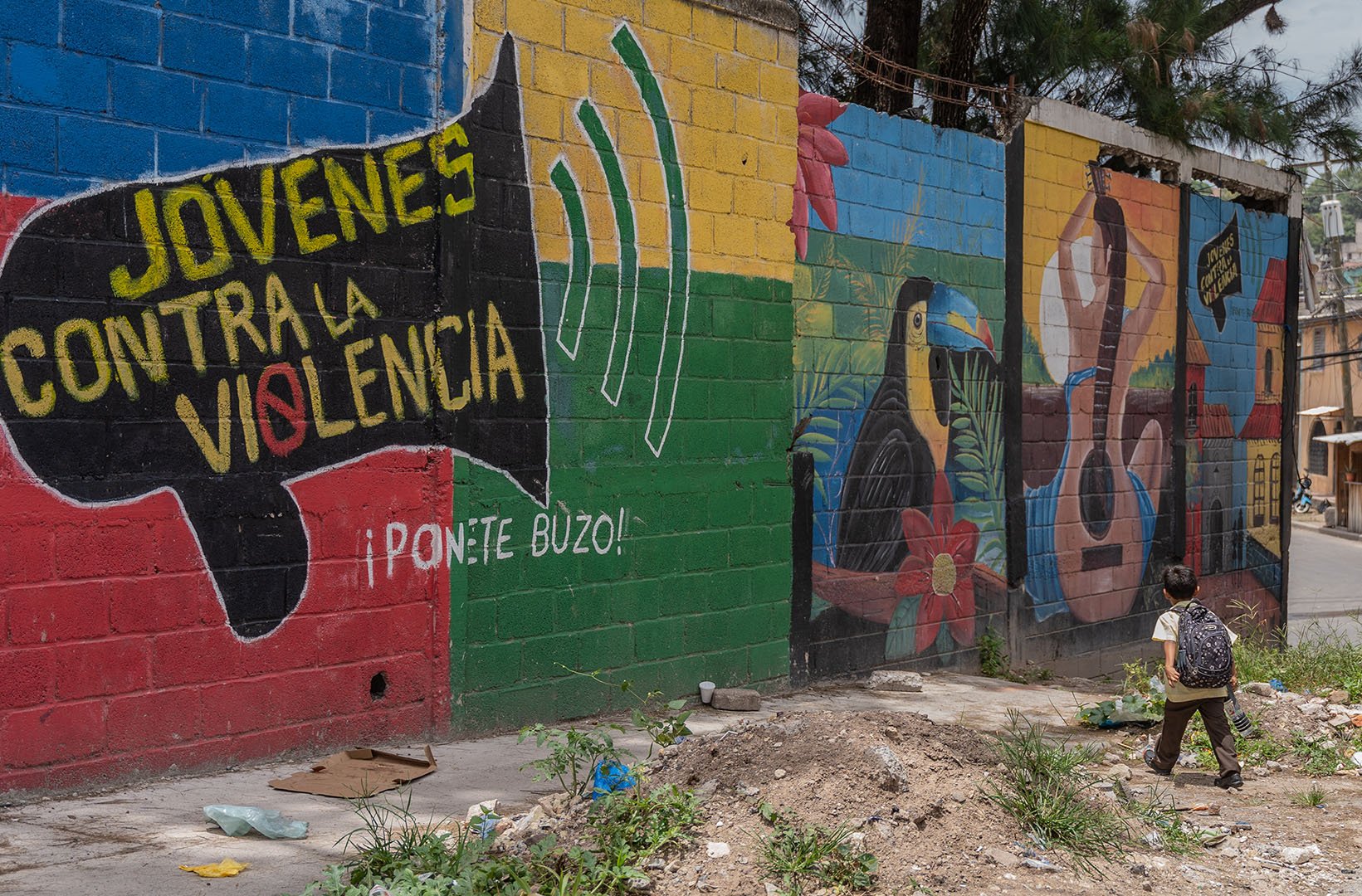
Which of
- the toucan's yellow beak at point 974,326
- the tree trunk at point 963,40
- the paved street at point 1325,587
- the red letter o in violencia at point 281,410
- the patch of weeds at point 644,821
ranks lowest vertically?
the paved street at point 1325,587

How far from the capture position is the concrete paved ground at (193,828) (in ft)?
13.3

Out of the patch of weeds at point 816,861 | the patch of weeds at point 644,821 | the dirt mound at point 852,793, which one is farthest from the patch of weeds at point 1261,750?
the patch of weeds at point 644,821

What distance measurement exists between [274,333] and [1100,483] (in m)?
8.00

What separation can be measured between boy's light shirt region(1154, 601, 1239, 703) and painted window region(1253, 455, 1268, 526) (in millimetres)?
8133

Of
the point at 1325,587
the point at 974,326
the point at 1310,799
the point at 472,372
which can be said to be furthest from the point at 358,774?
the point at 1325,587

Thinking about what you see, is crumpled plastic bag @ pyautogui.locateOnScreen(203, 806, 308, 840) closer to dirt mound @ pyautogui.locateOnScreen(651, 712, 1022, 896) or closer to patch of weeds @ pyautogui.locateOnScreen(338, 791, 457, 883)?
patch of weeds @ pyautogui.locateOnScreen(338, 791, 457, 883)

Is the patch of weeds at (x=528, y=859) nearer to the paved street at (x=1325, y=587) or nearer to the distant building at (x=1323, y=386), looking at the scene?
the paved street at (x=1325, y=587)

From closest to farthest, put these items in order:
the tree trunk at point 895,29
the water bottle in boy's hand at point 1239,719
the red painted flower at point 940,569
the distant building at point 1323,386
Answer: the water bottle in boy's hand at point 1239,719 → the red painted flower at point 940,569 → the tree trunk at point 895,29 → the distant building at point 1323,386

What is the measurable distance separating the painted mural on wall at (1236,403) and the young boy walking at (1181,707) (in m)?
6.39

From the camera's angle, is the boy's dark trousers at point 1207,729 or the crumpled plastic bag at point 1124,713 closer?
the boy's dark trousers at point 1207,729

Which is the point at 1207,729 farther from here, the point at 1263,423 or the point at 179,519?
the point at 1263,423

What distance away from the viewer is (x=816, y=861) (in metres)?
4.26

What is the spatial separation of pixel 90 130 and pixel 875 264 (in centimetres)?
530

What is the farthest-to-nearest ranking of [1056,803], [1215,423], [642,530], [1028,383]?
1. [1215,423]
2. [1028,383]
3. [642,530]
4. [1056,803]
